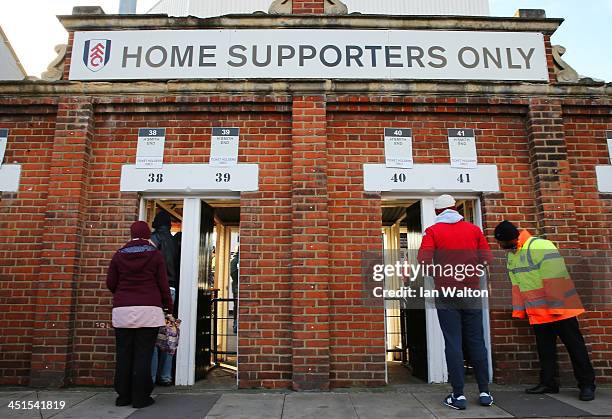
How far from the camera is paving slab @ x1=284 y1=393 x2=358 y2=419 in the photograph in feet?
13.4

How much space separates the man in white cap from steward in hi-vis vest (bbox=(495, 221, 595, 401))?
0.59 m

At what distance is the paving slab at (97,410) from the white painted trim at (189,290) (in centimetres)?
93

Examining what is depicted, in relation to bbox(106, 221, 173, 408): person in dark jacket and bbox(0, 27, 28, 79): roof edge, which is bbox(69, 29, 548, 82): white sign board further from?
bbox(0, 27, 28, 79): roof edge

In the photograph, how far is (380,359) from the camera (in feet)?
17.2

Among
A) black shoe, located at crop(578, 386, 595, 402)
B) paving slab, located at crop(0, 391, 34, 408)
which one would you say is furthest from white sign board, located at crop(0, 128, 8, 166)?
black shoe, located at crop(578, 386, 595, 402)

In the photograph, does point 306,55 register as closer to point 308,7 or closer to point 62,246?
point 308,7

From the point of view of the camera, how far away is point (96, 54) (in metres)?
5.90

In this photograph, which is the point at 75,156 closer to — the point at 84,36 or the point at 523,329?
the point at 84,36

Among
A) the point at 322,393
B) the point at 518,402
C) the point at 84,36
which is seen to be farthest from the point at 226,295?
the point at 518,402

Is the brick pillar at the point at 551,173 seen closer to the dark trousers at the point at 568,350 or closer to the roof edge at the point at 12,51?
the dark trousers at the point at 568,350

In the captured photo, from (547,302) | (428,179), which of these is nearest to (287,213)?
(428,179)

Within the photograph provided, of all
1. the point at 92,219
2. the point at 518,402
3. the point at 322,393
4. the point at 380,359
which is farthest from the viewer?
the point at 92,219

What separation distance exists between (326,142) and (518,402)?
3.58 m

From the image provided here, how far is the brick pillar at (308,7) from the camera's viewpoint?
611cm
